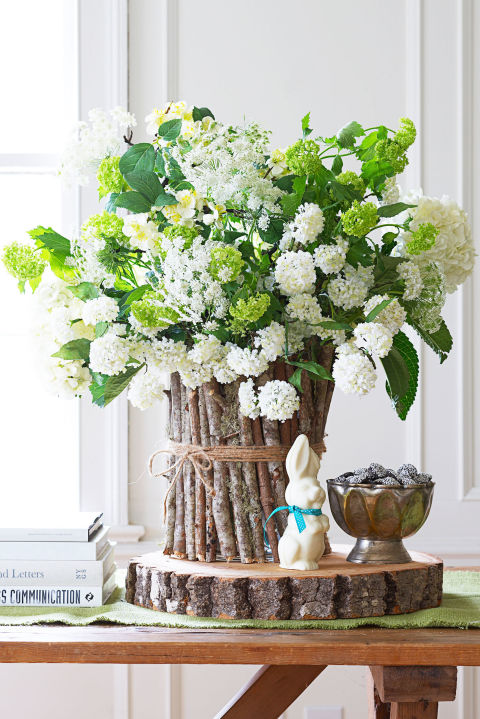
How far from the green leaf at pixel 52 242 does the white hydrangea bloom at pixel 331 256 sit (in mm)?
355

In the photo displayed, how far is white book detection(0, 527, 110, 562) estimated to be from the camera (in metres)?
1.20

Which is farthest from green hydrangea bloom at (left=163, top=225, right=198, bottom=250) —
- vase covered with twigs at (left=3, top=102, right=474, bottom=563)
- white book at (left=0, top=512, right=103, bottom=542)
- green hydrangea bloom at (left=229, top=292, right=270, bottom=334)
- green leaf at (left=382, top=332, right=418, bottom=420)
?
white book at (left=0, top=512, right=103, bottom=542)

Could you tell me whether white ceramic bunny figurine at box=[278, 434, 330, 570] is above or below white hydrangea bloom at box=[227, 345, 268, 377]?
below

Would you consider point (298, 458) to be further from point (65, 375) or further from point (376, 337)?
point (65, 375)

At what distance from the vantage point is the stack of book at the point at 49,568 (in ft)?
3.93

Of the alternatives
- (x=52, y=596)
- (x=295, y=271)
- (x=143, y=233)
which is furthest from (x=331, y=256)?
(x=52, y=596)

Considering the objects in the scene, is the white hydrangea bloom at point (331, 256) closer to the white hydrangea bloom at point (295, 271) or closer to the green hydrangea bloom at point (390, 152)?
the white hydrangea bloom at point (295, 271)

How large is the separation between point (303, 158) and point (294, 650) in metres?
0.61

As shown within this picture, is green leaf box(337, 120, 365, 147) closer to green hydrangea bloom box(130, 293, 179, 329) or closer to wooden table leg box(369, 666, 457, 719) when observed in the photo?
green hydrangea bloom box(130, 293, 179, 329)

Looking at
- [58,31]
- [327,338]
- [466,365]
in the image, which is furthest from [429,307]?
[58,31]

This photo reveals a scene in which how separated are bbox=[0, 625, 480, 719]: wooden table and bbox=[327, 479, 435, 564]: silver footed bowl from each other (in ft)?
0.44

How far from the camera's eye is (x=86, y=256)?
1178mm

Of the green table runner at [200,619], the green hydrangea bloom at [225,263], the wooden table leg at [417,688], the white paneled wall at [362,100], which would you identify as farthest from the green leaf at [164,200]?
the white paneled wall at [362,100]

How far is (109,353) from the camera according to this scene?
1.12 m
